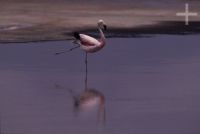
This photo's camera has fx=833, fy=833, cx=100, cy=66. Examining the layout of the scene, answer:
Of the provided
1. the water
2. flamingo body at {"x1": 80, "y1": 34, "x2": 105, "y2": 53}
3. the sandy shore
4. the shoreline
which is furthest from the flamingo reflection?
the sandy shore

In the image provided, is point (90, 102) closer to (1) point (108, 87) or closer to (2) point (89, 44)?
(1) point (108, 87)

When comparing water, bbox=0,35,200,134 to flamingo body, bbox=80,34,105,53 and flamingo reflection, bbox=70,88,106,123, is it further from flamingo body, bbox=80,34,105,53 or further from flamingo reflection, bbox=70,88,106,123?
flamingo body, bbox=80,34,105,53

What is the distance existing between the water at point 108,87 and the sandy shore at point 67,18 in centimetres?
189

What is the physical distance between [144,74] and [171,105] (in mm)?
2497

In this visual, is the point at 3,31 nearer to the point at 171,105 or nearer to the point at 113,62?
the point at 113,62

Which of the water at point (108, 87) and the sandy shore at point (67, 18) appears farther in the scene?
the sandy shore at point (67, 18)

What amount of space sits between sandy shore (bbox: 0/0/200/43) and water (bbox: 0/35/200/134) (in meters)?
1.89

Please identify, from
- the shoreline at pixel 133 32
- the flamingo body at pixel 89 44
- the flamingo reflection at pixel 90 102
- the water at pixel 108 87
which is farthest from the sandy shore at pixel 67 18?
the flamingo reflection at pixel 90 102

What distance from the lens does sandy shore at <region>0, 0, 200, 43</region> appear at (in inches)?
814

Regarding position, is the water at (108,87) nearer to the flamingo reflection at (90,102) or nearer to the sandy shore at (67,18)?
the flamingo reflection at (90,102)

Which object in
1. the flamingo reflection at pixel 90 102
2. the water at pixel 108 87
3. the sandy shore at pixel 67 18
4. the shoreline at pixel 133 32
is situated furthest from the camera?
the sandy shore at pixel 67 18

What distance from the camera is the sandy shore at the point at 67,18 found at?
20.7 meters

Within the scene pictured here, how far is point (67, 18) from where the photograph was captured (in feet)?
78.6

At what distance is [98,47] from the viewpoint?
52.4 feet
